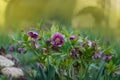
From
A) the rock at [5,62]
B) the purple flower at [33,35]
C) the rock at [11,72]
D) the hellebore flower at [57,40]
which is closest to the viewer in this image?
the hellebore flower at [57,40]

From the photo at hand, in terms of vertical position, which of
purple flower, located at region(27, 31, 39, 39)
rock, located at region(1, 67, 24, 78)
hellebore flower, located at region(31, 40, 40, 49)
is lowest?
rock, located at region(1, 67, 24, 78)

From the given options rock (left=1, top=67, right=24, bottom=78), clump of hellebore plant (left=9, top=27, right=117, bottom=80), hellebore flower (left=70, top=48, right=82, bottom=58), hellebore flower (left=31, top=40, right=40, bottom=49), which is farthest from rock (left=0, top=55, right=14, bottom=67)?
hellebore flower (left=70, top=48, right=82, bottom=58)

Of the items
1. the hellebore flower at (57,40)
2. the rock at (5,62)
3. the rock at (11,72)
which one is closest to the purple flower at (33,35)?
the hellebore flower at (57,40)

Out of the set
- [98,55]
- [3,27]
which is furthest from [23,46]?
[98,55]

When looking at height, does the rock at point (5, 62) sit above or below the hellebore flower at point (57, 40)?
below

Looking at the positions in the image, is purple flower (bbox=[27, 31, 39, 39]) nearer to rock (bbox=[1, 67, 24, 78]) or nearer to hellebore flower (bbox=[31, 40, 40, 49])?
hellebore flower (bbox=[31, 40, 40, 49])

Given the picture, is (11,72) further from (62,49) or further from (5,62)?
(62,49)

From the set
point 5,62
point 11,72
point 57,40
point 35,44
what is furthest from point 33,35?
point 5,62

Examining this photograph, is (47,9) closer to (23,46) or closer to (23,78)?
(23,46)

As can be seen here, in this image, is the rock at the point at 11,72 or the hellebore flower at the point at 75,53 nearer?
the hellebore flower at the point at 75,53

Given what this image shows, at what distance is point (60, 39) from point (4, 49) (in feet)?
9.10

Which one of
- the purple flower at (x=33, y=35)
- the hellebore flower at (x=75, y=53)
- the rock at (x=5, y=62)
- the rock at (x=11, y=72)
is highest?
the purple flower at (x=33, y=35)

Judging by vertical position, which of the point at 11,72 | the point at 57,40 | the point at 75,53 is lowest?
the point at 11,72

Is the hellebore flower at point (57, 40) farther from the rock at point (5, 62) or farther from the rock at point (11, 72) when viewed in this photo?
the rock at point (5, 62)
